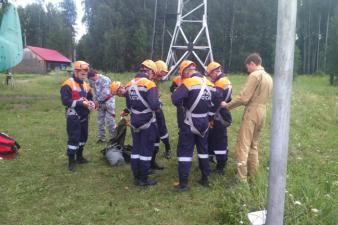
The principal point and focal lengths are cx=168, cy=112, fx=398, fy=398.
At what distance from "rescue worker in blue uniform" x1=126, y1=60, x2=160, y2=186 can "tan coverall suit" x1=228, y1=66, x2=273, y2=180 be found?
1.35m

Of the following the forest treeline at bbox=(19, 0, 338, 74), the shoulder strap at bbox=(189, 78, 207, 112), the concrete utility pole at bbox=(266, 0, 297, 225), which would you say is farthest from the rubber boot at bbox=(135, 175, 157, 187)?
the forest treeline at bbox=(19, 0, 338, 74)

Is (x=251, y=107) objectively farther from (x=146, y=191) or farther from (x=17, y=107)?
(x=17, y=107)

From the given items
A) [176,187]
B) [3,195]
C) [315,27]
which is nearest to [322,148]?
[176,187]

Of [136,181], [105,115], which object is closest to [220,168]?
[136,181]

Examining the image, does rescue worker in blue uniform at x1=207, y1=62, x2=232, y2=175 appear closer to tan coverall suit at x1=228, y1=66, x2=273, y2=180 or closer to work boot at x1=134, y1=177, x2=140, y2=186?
tan coverall suit at x1=228, y1=66, x2=273, y2=180

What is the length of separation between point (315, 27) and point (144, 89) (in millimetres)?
48306

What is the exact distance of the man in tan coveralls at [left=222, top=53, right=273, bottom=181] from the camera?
625 cm

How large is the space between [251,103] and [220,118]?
84cm

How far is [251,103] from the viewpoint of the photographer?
20.9 ft

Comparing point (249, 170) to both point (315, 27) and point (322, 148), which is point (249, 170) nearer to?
point (322, 148)

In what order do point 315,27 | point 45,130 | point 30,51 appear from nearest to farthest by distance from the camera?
1. point 45,130
2. point 315,27
3. point 30,51

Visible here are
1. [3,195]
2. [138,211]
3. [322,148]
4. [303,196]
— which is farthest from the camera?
[322,148]

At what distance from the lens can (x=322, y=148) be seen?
9.39m

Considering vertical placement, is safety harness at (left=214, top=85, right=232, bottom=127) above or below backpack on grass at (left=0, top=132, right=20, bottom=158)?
above
